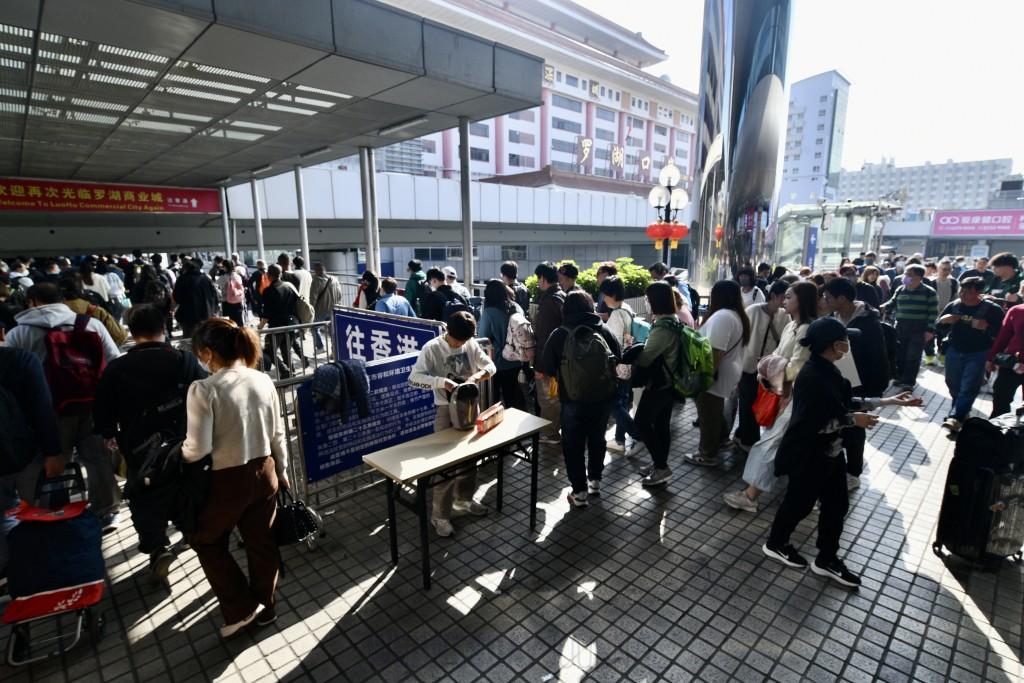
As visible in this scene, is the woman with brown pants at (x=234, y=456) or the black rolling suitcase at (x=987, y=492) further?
the black rolling suitcase at (x=987, y=492)

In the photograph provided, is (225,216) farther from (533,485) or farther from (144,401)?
(533,485)

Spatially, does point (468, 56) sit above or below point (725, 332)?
above

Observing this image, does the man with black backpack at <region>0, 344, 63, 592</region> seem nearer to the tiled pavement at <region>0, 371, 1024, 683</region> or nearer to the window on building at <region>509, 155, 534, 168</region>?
the tiled pavement at <region>0, 371, 1024, 683</region>

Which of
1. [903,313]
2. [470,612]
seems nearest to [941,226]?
[903,313]

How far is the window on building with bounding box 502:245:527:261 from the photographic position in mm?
30344

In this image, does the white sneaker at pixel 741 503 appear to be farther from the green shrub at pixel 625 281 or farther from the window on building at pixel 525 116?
the window on building at pixel 525 116

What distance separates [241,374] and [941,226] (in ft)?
182

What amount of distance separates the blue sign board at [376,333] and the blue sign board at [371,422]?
1.56 ft

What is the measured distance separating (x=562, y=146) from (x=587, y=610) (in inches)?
2327

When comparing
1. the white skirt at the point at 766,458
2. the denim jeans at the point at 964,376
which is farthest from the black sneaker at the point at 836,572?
the denim jeans at the point at 964,376

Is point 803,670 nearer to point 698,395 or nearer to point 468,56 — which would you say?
point 698,395

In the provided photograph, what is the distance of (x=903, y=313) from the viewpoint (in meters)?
7.42

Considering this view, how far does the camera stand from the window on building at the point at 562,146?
56.3 m

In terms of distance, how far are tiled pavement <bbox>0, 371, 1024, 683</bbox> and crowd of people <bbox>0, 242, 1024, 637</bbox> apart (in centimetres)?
24
